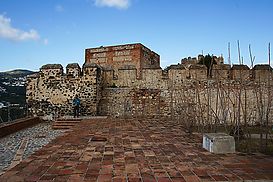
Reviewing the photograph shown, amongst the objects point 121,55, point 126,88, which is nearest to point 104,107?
point 126,88

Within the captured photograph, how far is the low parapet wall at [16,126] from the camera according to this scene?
7712 mm

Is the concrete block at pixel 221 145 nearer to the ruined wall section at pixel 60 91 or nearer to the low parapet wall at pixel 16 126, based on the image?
the low parapet wall at pixel 16 126

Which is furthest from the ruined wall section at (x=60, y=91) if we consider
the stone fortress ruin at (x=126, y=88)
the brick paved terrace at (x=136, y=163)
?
the brick paved terrace at (x=136, y=163)

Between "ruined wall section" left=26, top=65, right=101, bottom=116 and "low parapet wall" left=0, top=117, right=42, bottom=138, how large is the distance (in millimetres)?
868

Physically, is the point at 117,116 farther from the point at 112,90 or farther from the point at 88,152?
the point at 88,152

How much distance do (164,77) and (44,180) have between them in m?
8.70

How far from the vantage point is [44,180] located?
3342 millimetres

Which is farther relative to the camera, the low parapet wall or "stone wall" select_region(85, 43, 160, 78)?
"stone wall" select_region(85, 43, 160, 78)

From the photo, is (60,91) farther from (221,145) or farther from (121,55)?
(221,145)

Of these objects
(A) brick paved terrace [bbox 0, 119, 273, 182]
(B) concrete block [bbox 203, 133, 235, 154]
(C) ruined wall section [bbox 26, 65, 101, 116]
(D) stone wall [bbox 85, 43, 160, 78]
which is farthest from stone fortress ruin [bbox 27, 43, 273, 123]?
(B) concrete block [bbox 203, 133, 235, 154]

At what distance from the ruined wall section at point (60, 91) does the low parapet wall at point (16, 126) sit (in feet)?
2.85

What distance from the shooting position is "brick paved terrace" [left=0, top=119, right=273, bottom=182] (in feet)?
11.2

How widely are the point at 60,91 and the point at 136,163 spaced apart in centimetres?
836

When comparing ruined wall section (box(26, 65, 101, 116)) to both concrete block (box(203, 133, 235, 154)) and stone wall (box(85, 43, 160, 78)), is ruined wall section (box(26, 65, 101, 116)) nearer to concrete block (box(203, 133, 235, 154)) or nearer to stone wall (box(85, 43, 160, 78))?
stone wall (box(85, 43, 160, 78))
